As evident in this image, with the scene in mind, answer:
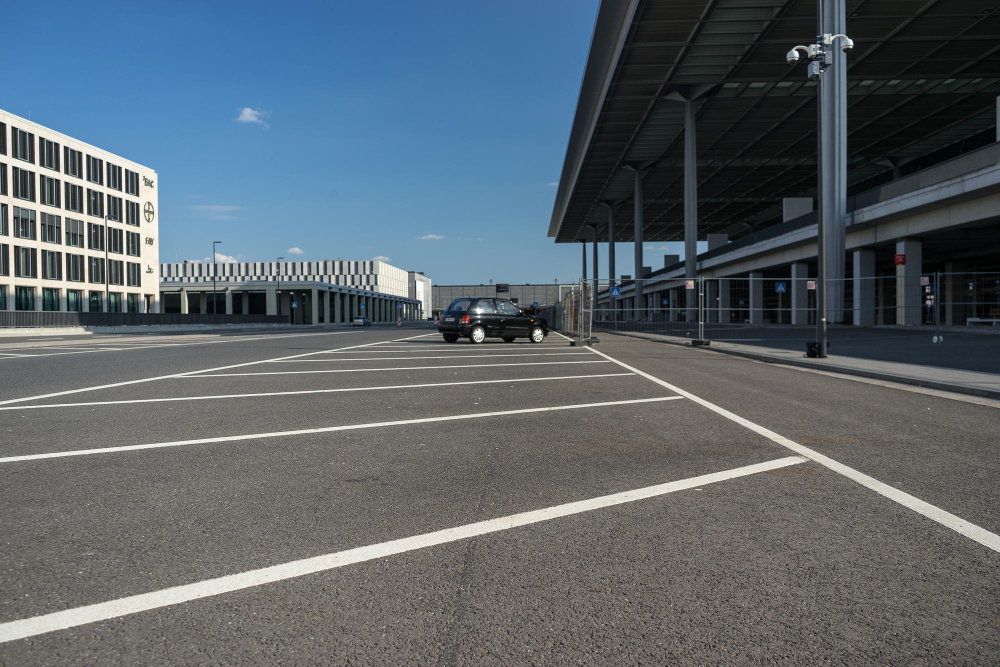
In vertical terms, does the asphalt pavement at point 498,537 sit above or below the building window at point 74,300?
below

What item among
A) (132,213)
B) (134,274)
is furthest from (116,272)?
(132,213)

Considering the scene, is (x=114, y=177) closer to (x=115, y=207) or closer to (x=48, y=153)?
(x=115, y=207)

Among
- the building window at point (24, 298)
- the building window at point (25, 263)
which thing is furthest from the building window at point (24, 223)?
the building window at point (24, 298)

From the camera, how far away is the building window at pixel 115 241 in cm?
6694

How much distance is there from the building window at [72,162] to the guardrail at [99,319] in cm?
1976

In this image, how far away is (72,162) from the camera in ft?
204

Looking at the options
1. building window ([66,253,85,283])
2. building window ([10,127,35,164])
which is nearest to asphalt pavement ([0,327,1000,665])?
building window ([10,127,35,164])

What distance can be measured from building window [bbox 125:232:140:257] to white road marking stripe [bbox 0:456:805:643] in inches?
3062

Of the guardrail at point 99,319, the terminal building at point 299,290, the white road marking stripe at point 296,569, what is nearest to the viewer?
the white road marking stripe at point 296,569

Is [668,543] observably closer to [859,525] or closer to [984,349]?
[859,525]

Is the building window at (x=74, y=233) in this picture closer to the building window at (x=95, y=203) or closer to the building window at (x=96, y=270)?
the building window at (x=96, y=270)

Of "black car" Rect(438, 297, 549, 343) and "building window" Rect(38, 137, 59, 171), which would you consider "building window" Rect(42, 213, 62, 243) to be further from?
"black car" Rect(438, 297, 549, 343)

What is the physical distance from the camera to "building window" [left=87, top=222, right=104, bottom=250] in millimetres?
64562

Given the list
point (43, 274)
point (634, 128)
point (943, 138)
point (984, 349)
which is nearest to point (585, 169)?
point (634, 128)
